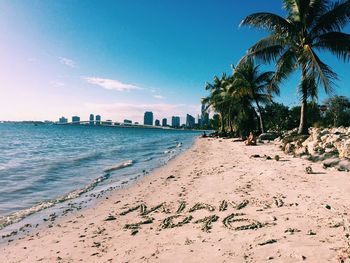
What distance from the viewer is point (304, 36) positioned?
21.0 meters

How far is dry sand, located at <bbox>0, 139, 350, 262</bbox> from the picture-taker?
5102mm

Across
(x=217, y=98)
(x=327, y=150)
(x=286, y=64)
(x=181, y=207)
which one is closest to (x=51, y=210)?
(x=181, y=207)

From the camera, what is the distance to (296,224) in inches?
238

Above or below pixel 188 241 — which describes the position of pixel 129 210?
below

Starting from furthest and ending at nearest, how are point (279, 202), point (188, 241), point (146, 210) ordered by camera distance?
point (146, 210) < point (279, 202) < point (188, 241)

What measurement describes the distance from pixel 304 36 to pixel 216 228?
1842cm

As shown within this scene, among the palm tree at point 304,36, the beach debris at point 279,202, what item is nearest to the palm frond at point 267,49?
the palm tree at point 304,36

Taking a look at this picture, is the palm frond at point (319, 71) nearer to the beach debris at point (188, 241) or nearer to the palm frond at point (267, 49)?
the palm frond at point (267, 49)

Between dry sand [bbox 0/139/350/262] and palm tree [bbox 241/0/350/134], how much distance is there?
1089 centimetres

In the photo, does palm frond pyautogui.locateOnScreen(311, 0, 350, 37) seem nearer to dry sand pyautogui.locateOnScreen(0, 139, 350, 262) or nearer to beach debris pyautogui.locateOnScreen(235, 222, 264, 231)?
dry sand pyautogui.locateOnScreen(0, 139, 350, 262)

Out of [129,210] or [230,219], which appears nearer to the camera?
[230,219]

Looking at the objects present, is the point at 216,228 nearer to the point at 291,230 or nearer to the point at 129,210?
the point at 291,230

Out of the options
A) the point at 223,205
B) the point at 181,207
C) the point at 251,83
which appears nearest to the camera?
the point at 223,205

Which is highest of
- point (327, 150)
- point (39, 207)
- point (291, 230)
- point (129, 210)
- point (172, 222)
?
point (327, 150)
